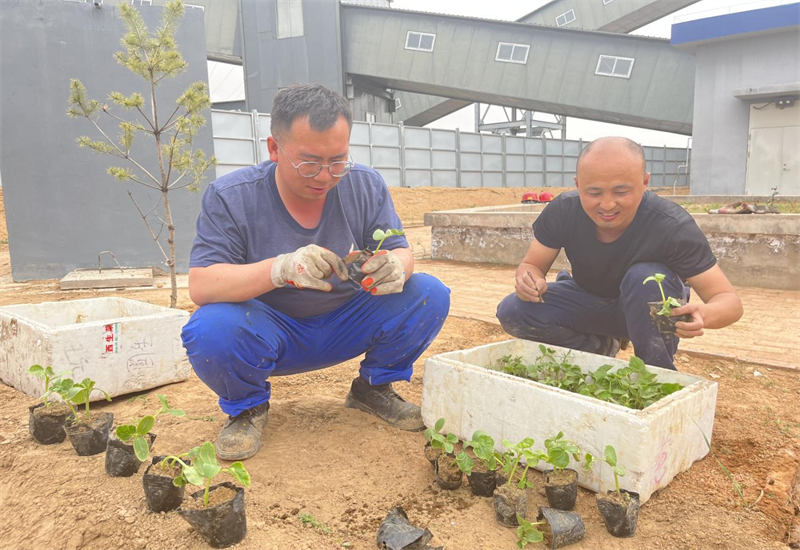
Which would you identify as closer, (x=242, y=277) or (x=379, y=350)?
(x=242, y=277)

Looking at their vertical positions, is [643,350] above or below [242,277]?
below

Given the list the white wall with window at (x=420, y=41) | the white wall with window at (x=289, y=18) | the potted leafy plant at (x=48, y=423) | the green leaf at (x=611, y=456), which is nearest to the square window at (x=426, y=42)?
the white wall with window at (x=420, y=41)

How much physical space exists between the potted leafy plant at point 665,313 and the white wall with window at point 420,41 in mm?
18495

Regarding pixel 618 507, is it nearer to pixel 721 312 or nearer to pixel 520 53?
pixel 721 312

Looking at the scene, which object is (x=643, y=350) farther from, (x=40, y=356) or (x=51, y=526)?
(x=40, y=356)

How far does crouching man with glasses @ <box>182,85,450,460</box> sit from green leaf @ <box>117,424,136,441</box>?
308 mm

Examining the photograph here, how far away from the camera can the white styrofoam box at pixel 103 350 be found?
2.49 meters

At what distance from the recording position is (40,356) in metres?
2.53

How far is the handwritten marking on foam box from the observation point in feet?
8.45

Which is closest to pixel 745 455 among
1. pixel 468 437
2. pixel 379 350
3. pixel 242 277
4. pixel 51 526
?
pixel 468 437

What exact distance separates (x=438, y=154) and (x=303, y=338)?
15.7m

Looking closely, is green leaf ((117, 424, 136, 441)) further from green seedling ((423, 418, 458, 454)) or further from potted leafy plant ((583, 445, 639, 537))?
potted leafy plant ((583, 445, 639, 537))

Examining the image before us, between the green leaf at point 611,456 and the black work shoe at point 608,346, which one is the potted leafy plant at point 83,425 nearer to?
the green leaf at point 611,456

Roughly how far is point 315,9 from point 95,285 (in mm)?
15366
